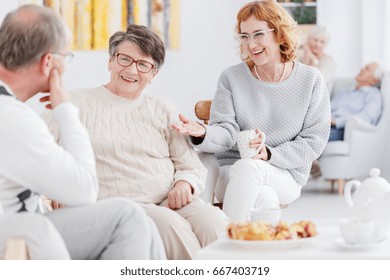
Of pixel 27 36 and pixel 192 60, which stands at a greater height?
pixel 27 36

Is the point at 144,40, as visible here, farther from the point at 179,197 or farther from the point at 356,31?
the point at 356,31

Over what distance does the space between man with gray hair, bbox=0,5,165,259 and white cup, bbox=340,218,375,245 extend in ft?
Answer: 1.51

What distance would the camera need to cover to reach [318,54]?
712cm

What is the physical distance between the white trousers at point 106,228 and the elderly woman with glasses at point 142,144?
562 millimetres

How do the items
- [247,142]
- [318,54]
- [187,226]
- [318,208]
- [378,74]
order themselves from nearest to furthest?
[187,226]
[247,142]
[318,208]
[378,74]
[318,54]

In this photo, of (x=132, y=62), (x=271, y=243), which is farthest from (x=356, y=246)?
(x=132, y=62)

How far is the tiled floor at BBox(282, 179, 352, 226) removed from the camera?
197 inches

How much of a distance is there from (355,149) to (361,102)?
1.57 feet

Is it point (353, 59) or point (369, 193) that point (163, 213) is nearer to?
point (369, 193)

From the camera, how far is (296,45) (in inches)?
122

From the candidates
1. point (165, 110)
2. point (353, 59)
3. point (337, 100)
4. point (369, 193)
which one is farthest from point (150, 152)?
point (353, 59)

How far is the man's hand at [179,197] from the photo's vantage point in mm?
2559

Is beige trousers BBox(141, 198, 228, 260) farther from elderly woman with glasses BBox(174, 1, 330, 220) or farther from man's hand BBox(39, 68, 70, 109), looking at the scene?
man's hand BBox(39, 68, 70, 109)

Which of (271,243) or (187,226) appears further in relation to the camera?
(187,226)
